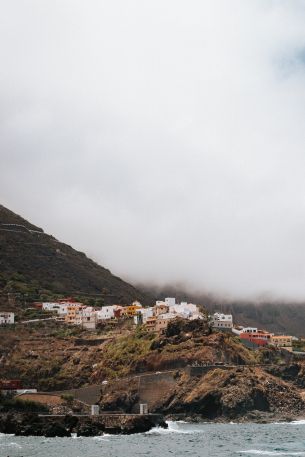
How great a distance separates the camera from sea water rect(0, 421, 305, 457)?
94.5 m

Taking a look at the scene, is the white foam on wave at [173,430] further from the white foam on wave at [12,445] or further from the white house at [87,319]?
the white house at [87,319]

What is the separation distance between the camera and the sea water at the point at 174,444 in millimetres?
94500

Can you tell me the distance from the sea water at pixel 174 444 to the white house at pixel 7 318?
224 feet

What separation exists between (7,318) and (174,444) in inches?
3618

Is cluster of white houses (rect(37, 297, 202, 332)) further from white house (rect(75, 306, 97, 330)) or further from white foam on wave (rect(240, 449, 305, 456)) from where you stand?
white foam on wave (rect(240, 449, 305, 456))

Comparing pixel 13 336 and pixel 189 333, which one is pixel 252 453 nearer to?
pixel 189 333

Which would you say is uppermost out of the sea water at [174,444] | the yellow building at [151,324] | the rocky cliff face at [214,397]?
the yellow building at [151,324]

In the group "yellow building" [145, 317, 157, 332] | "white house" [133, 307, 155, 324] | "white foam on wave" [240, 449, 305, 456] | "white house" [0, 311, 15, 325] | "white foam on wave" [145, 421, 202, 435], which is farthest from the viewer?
"white house" [0, 311, 15, 325]

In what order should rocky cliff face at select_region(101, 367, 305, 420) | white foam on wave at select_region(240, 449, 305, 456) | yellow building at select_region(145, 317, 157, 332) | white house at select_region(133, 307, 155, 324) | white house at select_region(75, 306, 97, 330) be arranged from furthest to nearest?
white house at select_region(75, 306, 97, 330) < white house at select_region(133, 307, 155, 324) < yellow building at select_region(145, 317, 157, 332) < rocky cliff face at select_region(101, 367, 305, 420) < white foam on wave at select_region(240, 449, 305, 456)

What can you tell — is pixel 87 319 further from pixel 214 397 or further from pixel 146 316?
pixel 214 397

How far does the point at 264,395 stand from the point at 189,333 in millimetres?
20036

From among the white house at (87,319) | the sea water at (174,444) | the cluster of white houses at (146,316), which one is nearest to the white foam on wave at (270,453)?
the sea water at (174,444)

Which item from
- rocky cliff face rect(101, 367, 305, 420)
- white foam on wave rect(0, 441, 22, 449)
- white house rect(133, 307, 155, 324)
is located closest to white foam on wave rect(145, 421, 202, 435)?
rocky cliff face rect(101, 367, 305, 420)

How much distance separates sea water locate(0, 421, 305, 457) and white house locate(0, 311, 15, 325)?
224 ft
